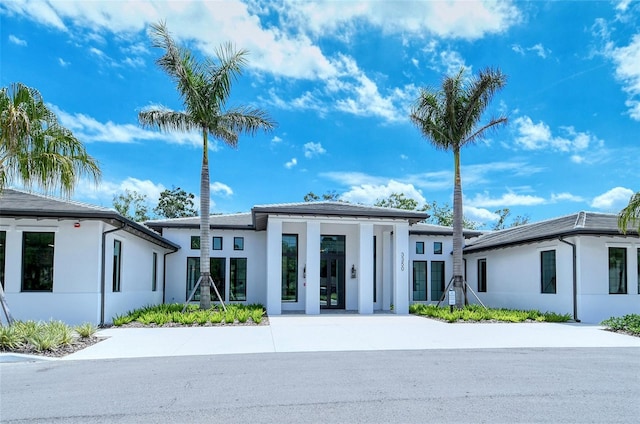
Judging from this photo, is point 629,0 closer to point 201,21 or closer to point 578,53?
point 578,53

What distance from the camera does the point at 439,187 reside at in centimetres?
4047

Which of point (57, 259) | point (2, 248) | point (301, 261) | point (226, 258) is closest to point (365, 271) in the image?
point (301, 261)

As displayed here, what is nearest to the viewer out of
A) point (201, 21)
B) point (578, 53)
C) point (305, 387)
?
point (305, 387)

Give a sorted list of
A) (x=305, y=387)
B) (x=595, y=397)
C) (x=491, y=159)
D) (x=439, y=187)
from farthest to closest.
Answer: (x=439, y=187) → (x=491, y=159) → (x=305, y=387) → (x=595, y=397)

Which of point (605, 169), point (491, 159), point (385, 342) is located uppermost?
point (491, 159)

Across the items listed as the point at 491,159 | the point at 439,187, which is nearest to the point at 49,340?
the point at 491,159

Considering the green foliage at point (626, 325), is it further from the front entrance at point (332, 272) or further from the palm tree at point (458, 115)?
the front entrance at point (332, 272)

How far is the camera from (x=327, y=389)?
6359 mm

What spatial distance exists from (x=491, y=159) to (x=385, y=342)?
2698 cm

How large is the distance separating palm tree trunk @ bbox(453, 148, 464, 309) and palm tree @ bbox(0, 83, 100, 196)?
1297 cm

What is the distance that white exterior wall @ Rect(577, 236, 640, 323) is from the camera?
1534cm

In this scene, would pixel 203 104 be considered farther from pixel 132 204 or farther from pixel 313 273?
pixel 132 204

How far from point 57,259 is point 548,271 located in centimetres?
1589

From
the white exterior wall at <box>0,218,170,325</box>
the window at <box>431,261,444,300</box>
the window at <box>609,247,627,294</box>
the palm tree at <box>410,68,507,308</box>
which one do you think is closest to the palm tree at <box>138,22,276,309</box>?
the white exterior wall at <box>0,218,170,325</box>
